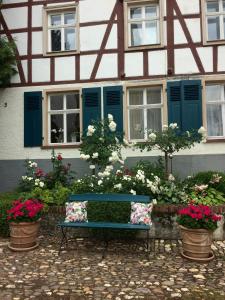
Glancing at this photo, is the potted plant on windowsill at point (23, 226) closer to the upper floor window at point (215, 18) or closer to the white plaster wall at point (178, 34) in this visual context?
the white plaster wall at point (178, 34)

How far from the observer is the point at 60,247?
217 inches

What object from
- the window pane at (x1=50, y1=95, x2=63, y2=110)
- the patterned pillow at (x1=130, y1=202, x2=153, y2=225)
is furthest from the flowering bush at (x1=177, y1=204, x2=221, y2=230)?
the window pane at (x1=50, y1=95, x2=63, y2=110)

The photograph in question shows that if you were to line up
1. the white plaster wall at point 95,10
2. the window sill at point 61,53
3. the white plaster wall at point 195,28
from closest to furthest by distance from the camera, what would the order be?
the white plaster wall at point 195,28 < the white plaster wall at point 95,10 < the window sill at point 61,53

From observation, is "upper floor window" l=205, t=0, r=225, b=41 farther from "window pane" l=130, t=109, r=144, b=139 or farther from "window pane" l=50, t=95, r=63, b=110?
"window pane" l=50, t=95, r=63, b=110

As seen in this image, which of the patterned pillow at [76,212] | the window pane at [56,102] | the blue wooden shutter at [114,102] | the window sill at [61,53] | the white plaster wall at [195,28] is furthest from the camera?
the window pane at [56,102]

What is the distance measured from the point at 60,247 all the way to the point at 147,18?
23.2 ft

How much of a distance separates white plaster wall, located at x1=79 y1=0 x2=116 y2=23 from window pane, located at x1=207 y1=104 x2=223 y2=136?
155 inches

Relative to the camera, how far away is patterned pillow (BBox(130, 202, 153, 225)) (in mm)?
5515

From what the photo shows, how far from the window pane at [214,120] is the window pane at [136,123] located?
1.86 metres

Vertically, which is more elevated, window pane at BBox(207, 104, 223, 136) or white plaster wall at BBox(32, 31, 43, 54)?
white plaster wall at BBox(32, 31, 43, 54)

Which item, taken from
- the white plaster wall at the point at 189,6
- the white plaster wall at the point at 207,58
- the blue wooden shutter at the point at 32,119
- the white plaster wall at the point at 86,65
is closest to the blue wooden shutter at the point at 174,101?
the white plaster wall at the point at 207,58

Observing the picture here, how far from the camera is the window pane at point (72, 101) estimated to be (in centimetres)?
1004

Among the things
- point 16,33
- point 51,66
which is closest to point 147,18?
point 51,66

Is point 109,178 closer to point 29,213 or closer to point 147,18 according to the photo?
point 29,213
